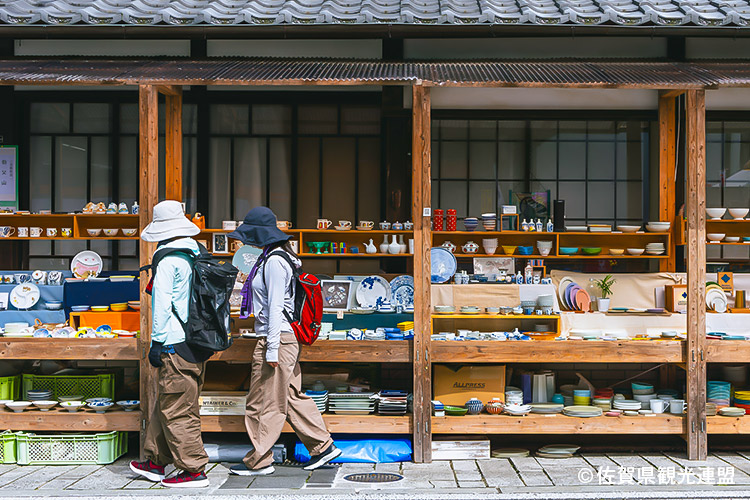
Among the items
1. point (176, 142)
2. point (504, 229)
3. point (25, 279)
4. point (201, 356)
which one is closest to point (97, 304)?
point (25, 279)

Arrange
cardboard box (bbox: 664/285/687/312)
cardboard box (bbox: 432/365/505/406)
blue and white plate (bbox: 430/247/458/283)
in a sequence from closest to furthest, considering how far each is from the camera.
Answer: cardboard box (bbox: 432/365/505/406), cardboard box (bbox: 664/285/687/312), blue and white plate (bbox: 430/247/458/283)

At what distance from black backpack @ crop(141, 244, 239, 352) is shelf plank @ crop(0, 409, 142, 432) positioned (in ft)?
4.87

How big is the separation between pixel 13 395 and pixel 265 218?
3464 mm

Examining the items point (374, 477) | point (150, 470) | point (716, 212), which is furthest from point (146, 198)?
point (716, 212)

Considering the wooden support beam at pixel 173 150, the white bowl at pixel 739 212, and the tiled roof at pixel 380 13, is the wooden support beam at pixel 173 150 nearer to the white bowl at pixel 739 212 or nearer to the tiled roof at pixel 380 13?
the tiled roof at pixel 380 13

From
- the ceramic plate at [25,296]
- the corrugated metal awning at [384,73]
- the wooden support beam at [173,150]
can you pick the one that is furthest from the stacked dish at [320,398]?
the ceramic plate at [25,296]

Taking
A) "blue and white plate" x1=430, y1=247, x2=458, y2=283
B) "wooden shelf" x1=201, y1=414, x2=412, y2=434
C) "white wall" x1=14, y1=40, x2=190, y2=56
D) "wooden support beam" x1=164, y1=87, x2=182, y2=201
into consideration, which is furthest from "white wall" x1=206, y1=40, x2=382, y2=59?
"wooden shelf" x1=201, y1=414, x2=412, y2=434

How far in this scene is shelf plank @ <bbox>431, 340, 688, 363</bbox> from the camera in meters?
7.10

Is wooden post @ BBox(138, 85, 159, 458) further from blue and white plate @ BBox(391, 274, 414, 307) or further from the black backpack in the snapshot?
blue and white plate @ BBox(391, 274, 414, 307)

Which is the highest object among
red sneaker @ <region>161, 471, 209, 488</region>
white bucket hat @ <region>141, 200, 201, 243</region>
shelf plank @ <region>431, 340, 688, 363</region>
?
white bucket hat @ <region>141, 200, 201, 243</region>

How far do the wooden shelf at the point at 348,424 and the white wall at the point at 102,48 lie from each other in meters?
4.28

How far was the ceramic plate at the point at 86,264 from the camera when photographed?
8.59 m

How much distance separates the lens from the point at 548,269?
9297 mm

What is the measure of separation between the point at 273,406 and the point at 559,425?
2754 mm
